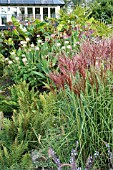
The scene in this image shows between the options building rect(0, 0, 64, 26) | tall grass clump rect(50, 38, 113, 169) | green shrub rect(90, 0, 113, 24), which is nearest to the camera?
tall grass clump rect(50, 38, 113, 169)

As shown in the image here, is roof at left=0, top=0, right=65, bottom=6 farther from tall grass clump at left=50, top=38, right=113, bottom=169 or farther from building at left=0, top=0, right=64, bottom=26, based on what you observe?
tall grass clump at left=50, top=38, right=113, bottom=169

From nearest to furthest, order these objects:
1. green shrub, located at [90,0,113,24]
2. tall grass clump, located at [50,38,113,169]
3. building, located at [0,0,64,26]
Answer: tall grass clump, located at [50,38,113,169] → green shrub, located at [90,0,113,24] → building, located at [0,0,64,26]

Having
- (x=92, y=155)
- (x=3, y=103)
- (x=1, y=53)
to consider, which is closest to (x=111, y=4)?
(x=1, y=53)

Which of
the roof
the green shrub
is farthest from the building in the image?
the green shrub

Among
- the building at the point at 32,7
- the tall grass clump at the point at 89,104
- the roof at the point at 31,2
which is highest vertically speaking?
the tall grass clump at the point at 89,104

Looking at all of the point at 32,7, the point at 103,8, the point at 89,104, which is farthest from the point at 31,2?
the point at 89,104

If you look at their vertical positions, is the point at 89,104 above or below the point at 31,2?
above

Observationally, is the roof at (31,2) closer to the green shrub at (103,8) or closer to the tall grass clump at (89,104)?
the green shrub at (103,8)

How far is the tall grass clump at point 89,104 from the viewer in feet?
6.89

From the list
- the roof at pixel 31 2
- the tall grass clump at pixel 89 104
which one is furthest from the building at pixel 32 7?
the tall grass clump at pixel 89 104

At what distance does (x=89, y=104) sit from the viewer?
2135 mm

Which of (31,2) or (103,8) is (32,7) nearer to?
(31,2)

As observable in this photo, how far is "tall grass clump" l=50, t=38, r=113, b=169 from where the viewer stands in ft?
6.89

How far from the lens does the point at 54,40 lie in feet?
16.1
